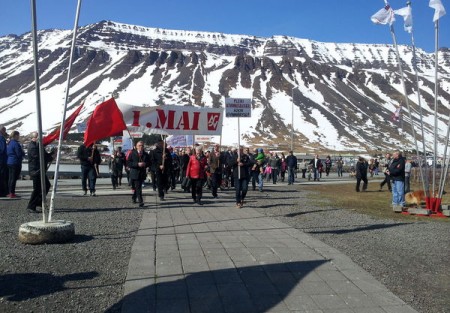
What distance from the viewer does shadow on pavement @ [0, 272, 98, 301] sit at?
4.90 meters

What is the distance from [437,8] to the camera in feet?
41.3

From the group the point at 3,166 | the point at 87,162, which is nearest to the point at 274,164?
the point at 87,162

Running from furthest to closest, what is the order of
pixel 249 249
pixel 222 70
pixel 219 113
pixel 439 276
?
pixel 222 70 < pixel 219 113 < pixel 249 249 < pixel 439 276

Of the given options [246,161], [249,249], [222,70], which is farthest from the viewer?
[222,70]

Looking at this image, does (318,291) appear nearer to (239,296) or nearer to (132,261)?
(239,296)

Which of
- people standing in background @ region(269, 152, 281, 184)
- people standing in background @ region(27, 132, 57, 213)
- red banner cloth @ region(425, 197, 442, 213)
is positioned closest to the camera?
people standing in background @ region(27, 132, 57, 213)

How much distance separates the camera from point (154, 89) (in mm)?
166750

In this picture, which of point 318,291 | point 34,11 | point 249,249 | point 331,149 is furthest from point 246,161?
point 331,149

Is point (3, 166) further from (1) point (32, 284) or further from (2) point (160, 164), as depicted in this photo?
(1) point (32, 284)

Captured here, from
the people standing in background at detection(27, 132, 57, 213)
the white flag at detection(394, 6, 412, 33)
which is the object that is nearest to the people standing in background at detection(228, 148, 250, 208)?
the people standing in background at detection(27, 132, 57, 213)

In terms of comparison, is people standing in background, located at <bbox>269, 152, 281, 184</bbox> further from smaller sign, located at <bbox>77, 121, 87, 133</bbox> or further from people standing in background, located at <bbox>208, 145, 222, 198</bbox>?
smaller sign, located at <bbox>77, 121, 87, 133</bbox>

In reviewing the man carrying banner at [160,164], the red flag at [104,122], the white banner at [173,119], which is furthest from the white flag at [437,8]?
the red flag at [104,122]

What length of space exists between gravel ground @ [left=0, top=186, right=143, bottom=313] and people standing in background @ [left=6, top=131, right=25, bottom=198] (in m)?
3.77

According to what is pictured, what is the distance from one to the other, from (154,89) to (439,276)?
541ft
